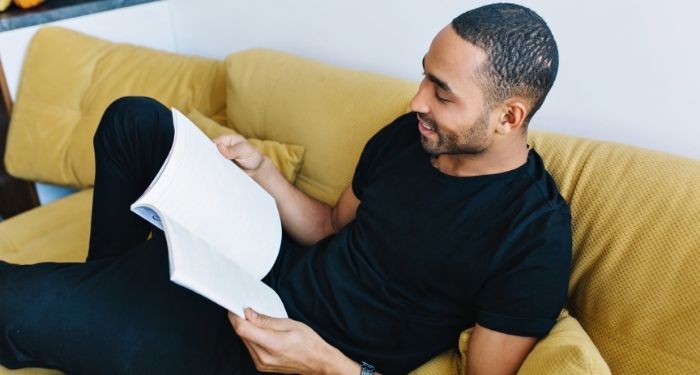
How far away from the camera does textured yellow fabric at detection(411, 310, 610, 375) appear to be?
30.6 inches

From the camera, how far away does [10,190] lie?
2100 mm

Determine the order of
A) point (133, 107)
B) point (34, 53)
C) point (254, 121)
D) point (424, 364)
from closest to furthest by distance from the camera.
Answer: point (424, 364)
point (133, 107)
point (254, 121)
point (34, 53)

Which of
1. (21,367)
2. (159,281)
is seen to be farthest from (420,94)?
(21,367)

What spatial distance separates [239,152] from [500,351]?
616 mm

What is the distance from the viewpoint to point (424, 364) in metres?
1.05

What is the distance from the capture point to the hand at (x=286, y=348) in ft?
2.99

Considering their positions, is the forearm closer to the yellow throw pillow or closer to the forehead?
the yellow throw pillow

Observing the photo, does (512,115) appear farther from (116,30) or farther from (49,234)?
(116,30)

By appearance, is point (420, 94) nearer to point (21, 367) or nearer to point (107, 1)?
point (21, 367)

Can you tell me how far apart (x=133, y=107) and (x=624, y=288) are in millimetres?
952

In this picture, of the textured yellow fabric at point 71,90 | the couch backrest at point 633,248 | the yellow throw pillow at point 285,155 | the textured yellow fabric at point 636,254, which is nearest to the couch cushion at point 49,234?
the textured yellow fabric at point 71,90

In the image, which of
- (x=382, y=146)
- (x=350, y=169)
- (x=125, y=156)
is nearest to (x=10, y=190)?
(x=125, y=156)

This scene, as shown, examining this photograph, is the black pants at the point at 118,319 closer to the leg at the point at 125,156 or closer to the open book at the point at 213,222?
the leg at the point at 125,156

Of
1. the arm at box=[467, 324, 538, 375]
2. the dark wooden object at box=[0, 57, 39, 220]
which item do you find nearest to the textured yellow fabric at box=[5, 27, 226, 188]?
the dark wooden object at box=[0, 57, 39, 220]
